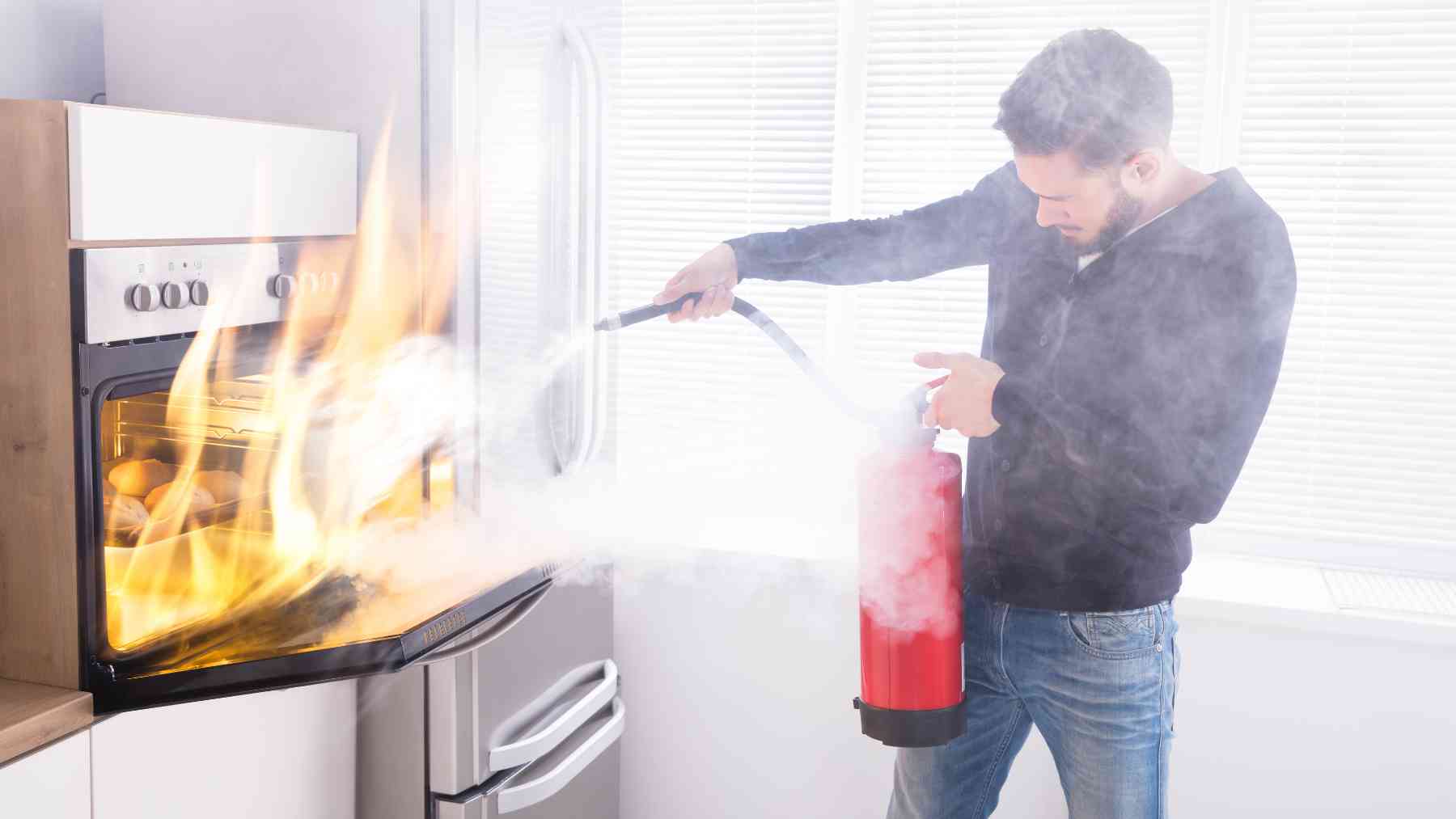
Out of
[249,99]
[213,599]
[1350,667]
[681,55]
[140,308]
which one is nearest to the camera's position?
[140,308]

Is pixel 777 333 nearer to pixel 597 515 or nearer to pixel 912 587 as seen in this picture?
pixel 912 587

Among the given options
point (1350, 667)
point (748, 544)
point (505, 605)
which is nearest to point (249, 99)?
point (505, 605)

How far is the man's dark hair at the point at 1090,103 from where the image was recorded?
1292mm

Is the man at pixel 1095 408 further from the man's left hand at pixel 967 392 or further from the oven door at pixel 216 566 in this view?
the oven door at pixel 216 566

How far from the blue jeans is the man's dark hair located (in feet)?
1.79

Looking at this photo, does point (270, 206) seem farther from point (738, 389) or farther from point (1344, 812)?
point (1344, 812)

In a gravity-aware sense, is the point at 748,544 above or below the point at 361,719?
above

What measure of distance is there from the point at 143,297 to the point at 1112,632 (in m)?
1.15

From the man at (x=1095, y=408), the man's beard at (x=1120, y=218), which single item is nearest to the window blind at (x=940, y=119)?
the man at (x=1095, y=408)

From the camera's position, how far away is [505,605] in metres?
1.37

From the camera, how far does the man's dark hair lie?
129cm

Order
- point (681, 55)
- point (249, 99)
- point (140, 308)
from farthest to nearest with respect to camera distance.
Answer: point (681, 55) < point (249, 99) < point (140, 308)

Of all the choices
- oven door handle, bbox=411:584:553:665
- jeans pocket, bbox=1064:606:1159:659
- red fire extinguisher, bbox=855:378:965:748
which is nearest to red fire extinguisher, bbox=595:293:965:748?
red fire extinguisher, bbox=855:378:965:748

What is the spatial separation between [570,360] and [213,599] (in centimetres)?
60
